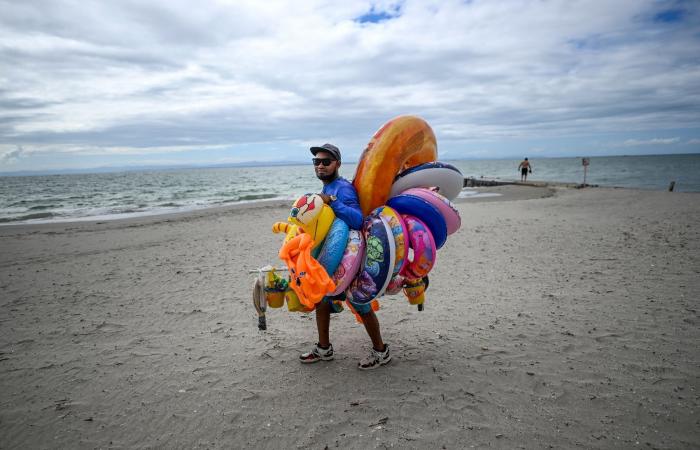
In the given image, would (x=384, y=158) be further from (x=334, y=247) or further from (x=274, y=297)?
(x=274, y=297)

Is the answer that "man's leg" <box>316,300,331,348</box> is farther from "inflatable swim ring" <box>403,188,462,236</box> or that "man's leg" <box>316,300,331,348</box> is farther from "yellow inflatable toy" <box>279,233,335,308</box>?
"inflatable swim ring" <box>403,188,462,236</box>

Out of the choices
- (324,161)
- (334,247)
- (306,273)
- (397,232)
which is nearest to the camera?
(306,273)

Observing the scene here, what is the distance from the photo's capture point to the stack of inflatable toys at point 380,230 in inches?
132

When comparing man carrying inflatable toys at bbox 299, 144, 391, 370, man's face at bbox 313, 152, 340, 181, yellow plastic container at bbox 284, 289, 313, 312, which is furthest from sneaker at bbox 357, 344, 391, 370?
man's face at bbox 313, 152, 340, 181

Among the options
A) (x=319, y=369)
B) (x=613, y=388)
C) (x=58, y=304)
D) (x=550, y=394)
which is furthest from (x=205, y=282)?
(x=613, y=388)

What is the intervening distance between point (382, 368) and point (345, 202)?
6.30ft

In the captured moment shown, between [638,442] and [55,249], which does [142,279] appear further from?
[638,442]

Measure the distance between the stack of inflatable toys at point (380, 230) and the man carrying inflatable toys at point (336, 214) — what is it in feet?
0.31

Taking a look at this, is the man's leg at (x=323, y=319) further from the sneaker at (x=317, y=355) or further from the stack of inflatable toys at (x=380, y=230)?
the stack of inflatable toys at (x=380, y=230)

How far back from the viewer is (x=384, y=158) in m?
3.68

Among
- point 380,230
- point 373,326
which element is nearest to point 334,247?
point 380,230

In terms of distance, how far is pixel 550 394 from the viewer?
347 cm

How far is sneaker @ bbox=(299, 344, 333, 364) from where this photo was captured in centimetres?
427

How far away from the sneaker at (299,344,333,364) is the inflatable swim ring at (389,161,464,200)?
6.33 feet
